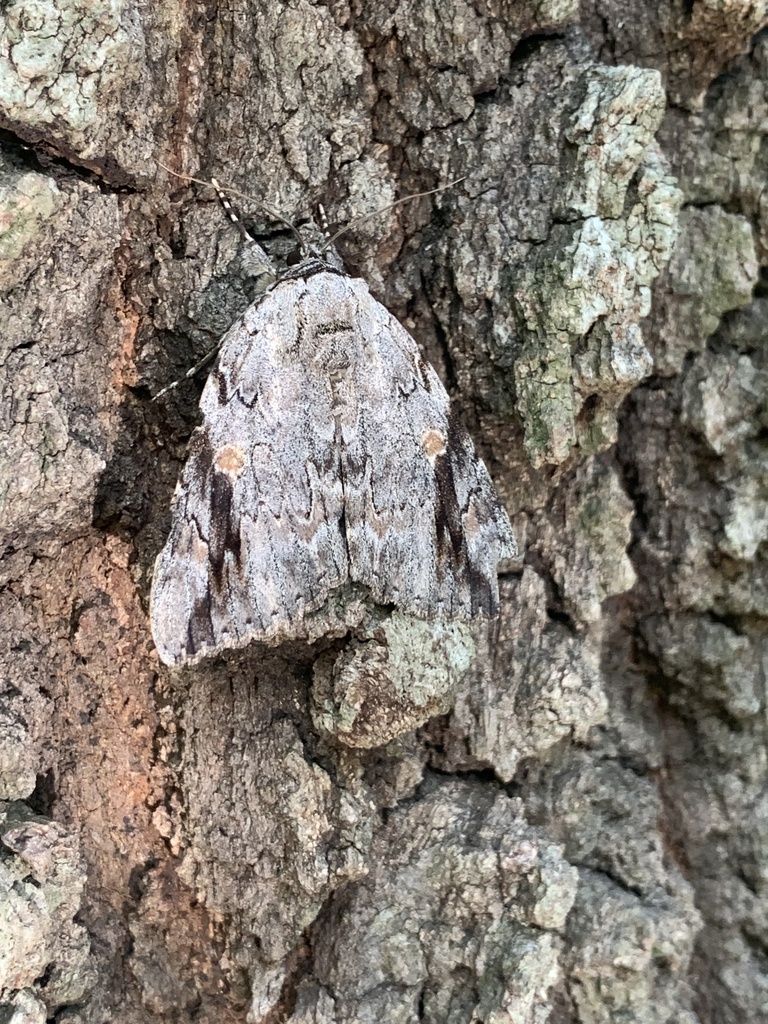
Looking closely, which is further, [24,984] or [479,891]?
[479,891]

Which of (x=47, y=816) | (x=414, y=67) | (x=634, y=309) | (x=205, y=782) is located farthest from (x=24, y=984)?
(x=414, y=67)

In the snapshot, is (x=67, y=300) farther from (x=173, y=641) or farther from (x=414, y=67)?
(x=414, y=67)

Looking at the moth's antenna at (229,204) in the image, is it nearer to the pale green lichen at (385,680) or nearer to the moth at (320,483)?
the moth at (320,483)

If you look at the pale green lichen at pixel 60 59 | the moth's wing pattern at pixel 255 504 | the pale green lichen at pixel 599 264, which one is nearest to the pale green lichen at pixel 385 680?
the moth's wing pattern at pixel 255 504

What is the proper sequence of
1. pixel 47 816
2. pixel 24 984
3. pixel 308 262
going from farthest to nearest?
pixel 308 262, pixel 47 816, pixel 24 984

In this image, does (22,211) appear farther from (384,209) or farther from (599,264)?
(599,264)

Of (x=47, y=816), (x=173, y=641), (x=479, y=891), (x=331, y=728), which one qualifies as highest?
(x=173, y=641)
